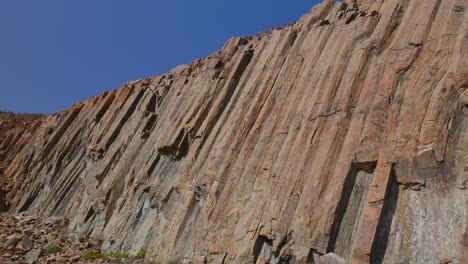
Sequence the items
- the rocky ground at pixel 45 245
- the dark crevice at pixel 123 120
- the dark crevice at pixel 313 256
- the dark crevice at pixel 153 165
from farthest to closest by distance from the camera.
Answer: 1. the dark crevice at pixel 123 120
2. the dark crevice at pixel 153 165
3. the rocky ground at pixel 45 245
4. the dark crevice at pixel 313 256

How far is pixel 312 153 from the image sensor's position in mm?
13672

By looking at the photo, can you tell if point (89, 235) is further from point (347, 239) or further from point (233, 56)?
point (347, 239)

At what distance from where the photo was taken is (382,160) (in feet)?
38.3

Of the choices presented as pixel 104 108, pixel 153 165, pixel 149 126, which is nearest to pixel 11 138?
pixel 104 108

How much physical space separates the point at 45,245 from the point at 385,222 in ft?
59.5

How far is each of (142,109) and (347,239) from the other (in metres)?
19.9

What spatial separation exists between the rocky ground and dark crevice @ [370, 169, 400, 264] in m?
10.3

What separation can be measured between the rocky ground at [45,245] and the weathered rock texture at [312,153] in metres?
0.86

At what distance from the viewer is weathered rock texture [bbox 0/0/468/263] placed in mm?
10852

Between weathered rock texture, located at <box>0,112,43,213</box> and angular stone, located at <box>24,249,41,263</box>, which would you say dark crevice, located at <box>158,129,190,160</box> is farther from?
weathered rock texture, located at <box>0,112,43,213</box>

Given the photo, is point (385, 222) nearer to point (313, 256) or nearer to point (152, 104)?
point (313, 256)

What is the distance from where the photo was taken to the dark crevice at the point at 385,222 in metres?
Answer: 10.7

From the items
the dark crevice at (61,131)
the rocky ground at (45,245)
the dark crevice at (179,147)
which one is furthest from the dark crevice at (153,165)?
the dark crevice at (61,131)

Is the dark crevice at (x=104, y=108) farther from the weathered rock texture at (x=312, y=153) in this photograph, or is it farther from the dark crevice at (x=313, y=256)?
the dark crevice at (x=313, y=256)
